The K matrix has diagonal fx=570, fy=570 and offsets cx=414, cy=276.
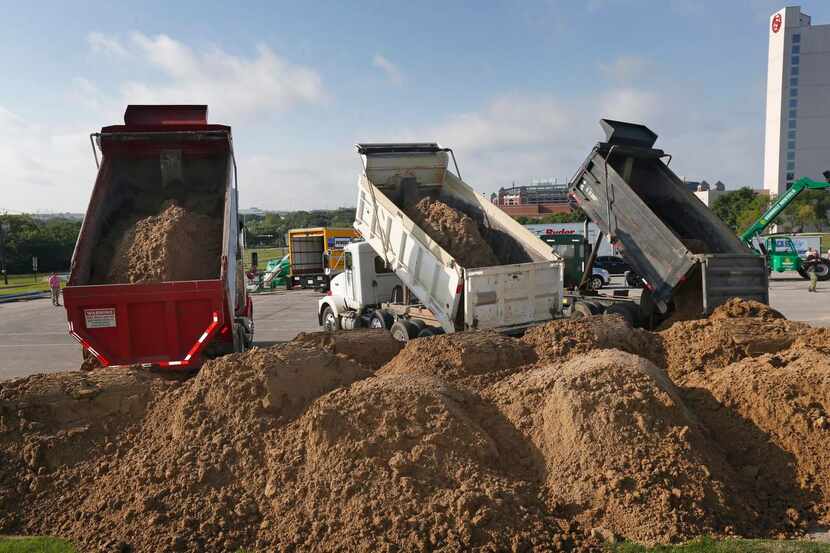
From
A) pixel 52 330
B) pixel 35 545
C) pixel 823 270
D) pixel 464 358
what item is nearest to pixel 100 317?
pixel 35 545

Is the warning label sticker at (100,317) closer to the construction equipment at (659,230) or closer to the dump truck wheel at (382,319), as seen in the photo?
the dump truck wheel at (382,319)

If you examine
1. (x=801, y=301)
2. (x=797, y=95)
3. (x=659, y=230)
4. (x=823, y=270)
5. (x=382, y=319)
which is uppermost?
(x=797, y=95)

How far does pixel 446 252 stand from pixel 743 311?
15.0ft

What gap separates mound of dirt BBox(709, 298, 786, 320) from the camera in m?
8.32

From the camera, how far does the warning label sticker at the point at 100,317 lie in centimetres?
715

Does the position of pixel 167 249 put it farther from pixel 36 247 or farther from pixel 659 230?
pixel 36 247

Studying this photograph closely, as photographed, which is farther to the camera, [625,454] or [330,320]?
[330,320]

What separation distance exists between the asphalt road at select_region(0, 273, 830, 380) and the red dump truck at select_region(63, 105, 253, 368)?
429 cm

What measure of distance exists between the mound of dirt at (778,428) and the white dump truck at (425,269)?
4136mm

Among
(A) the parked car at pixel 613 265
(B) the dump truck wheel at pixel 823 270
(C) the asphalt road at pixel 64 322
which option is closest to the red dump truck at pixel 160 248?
(C) the asphalt road at pixel 64 322

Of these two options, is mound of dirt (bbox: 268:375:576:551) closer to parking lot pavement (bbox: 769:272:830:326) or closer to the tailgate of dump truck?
the tailgate of dump truck

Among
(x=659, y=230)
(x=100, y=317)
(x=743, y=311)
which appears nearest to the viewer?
(x=100, y=317)

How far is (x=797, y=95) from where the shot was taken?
94.7m

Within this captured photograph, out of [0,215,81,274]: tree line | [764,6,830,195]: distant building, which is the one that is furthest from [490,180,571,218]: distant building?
[0,215,81,274]: tree line
